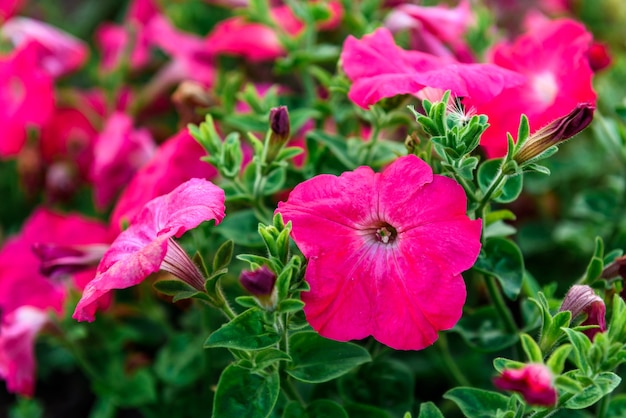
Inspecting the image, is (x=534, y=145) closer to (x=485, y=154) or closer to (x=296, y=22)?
(x=485, y=154)

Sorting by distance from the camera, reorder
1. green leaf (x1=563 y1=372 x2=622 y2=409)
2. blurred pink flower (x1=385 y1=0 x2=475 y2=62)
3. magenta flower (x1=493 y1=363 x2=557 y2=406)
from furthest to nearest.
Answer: blurred pink flower (x1=385 y1=0 x2=475 y2=62) < green leaf (x1=563 y1=372 x2=622 y2=409) < magenta flower (x1=493 y1=363 x2=557 y2=406)

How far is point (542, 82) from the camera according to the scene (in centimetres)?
101

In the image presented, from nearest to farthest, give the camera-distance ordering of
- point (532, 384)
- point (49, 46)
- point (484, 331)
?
1. point (532, 384)
2. point (484, 331)
3. point (49, 46)

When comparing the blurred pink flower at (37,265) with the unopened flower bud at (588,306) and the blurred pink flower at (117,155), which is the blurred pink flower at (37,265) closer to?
the blurred pink flower at (117,155)

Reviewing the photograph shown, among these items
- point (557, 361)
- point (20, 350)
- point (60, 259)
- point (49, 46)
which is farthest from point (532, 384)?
point (49, 46)

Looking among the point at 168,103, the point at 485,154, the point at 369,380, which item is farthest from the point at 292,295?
the point at 168,103

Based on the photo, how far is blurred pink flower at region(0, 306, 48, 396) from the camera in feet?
3.45

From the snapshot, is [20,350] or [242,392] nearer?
[242,392]

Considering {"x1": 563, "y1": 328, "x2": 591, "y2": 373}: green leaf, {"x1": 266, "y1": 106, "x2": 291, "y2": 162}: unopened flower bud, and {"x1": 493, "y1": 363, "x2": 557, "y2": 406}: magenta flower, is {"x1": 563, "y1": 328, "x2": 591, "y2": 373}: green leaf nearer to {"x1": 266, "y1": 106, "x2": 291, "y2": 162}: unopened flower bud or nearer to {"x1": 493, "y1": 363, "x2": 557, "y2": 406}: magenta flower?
{"x1": 493, "y1": 363, "x2": 557, "y2": 406}: magenta flower

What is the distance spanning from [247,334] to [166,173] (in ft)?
1.05

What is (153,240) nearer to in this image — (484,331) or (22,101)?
(484,331)

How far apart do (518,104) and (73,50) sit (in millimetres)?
1005

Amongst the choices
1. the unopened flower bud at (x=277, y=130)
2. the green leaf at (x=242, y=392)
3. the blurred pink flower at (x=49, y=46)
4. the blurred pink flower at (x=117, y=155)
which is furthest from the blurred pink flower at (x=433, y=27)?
the blurred pink flower at (x=49, y=46)

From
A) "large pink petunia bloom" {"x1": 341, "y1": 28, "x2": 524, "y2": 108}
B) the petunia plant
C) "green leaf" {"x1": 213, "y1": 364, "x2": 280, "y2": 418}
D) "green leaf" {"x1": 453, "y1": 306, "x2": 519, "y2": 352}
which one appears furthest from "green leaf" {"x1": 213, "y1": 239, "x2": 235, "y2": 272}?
"green leaf" {"x1": 453, "y1": 306, "x2": 519, "y2": 352}
